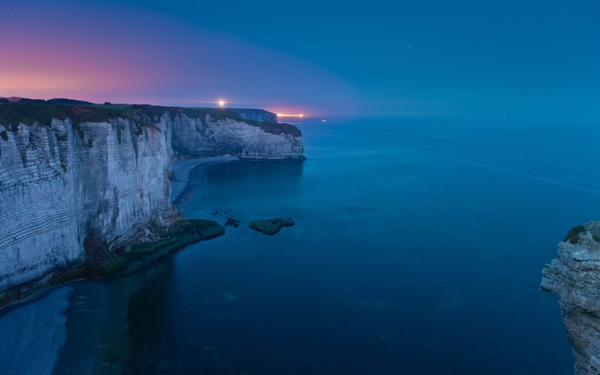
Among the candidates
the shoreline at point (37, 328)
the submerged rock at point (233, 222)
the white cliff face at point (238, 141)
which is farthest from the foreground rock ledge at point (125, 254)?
the white cliff face at point (238, 141)

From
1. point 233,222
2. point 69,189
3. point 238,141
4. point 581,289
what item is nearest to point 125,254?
point 69,189

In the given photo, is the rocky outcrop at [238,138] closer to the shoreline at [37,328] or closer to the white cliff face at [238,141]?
the white cliff face at [238,141]

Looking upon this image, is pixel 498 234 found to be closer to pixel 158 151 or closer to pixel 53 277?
pixel 158 151

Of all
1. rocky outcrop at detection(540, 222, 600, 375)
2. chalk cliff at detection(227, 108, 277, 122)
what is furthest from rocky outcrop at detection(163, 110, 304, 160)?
rocky outcrop at detection(540, 222, 600, 375)

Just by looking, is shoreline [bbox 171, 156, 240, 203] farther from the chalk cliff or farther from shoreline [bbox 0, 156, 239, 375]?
the chalk cliff

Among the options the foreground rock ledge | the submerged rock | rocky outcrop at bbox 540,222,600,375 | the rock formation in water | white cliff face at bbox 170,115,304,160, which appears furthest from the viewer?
white cliff face at bbox 170,115,304,160

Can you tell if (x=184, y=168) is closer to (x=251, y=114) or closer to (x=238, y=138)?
(x=238, y=138)

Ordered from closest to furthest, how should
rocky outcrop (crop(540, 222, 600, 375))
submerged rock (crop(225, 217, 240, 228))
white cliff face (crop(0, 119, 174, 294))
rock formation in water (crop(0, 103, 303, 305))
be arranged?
rocky outcrop (crop(540, 222, 600, 375)) → white cliff face (crop(0, 119, 174, 294)) → rock formation in water (crop(0, 103, 303, 305)) → submerged rock (crop(225, 217, 240, 228))
